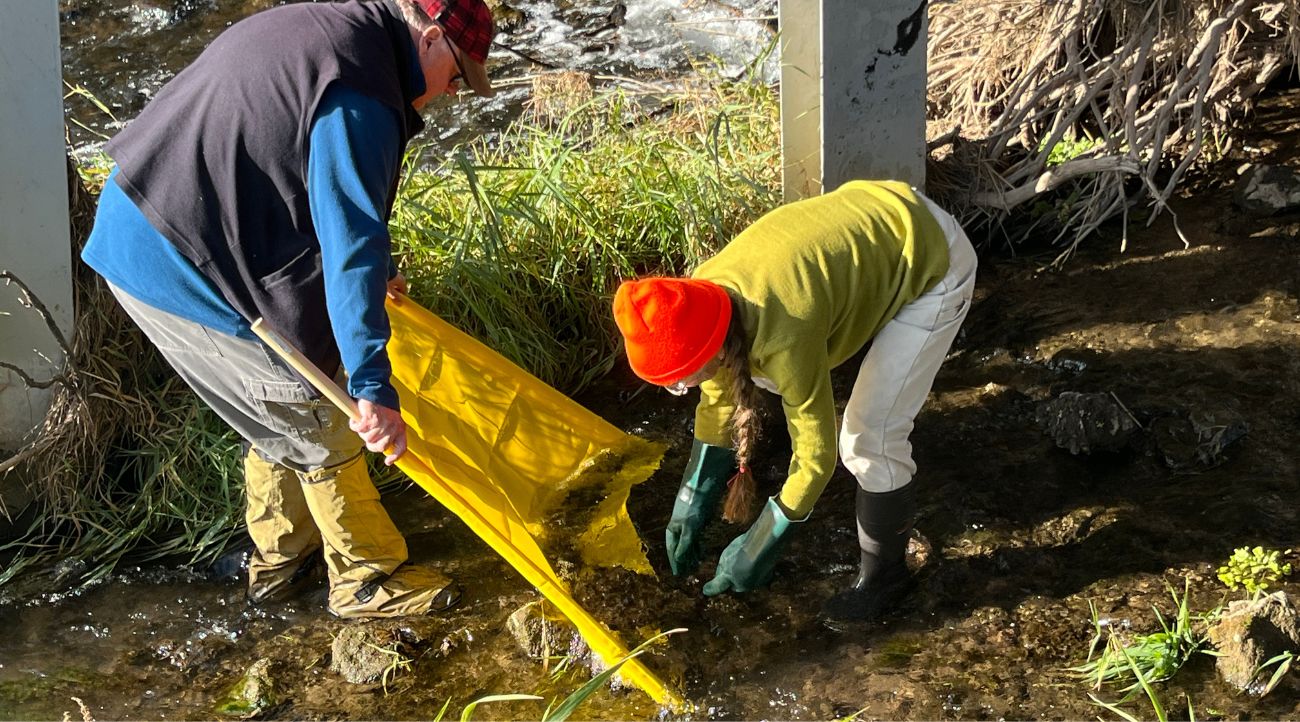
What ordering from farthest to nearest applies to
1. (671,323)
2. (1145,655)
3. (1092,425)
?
(1092,425) → (1145,655) → (671,323)

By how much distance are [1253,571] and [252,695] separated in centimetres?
253

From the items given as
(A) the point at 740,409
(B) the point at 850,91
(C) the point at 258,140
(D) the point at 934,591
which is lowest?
(D) the point at 934,591

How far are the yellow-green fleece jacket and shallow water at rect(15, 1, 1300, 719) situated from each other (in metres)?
0.53

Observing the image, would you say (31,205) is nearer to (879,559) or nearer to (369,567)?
(369,567)

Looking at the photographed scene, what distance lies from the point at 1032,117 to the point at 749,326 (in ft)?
7.87

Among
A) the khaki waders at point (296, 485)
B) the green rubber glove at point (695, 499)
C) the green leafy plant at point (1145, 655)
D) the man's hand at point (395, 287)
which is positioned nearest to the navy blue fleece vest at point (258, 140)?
the khaki waders at point (296, 485)

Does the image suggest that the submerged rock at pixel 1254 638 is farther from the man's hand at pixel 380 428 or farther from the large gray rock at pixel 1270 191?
the large gray rock at pixel 1270 191

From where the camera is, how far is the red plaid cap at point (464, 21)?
8.04 feet

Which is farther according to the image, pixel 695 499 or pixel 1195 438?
pixel 1195 438

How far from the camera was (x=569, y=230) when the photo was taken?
4.03 m

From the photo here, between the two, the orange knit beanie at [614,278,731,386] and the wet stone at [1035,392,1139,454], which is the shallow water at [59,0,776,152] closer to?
the wet stone at [1035,392,1139,454]

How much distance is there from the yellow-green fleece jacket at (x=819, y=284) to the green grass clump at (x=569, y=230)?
1236mm

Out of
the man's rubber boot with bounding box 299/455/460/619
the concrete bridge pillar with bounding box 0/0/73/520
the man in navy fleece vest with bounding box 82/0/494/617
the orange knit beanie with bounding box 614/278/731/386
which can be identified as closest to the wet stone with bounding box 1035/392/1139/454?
the orange knit beanie with bounding box 614/278/731/386

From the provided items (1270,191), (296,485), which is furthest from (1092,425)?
(296,485)
